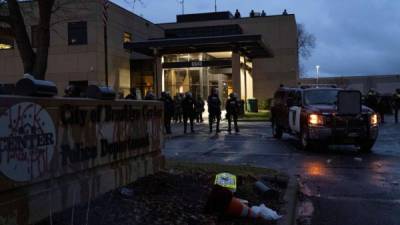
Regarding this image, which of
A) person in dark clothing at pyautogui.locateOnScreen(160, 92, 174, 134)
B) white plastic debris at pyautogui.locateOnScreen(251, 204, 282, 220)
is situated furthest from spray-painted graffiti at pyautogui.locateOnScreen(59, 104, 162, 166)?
person in dark clothing at pyautogui.locateOnScreen(160, 92, 174, 134)

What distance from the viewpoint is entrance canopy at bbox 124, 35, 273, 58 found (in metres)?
36.6

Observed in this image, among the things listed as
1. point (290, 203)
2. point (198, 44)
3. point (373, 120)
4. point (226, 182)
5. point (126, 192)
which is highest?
point (198, 44)

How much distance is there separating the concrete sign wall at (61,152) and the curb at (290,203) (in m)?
2.09

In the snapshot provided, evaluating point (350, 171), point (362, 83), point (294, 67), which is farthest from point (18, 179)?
point (362, 83)

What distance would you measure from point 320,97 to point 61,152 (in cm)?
1253

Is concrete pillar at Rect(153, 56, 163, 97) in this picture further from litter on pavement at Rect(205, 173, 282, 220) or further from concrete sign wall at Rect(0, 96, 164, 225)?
litter on pavement at Rect(205, 173, 282, 220)

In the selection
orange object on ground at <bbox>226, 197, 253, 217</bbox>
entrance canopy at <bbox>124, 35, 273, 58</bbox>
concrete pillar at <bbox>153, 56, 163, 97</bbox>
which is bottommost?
orange object on ground at <bbox>226, 197, 253, 217</bbox>

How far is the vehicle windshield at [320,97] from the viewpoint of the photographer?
Result: 17.0 metres

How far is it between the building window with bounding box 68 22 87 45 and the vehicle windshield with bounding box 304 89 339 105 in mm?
27175

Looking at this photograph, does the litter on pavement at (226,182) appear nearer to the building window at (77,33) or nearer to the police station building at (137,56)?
the police station building at (137,56)

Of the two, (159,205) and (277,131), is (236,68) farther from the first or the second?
(159,205)

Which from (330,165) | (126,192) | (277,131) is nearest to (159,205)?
(126,192)

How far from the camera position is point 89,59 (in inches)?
1646

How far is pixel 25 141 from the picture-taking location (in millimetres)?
5148
